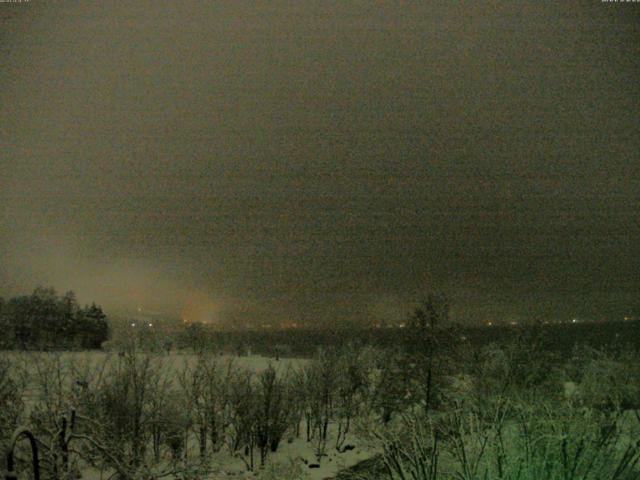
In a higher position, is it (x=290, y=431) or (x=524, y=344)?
(x=524, y=344)

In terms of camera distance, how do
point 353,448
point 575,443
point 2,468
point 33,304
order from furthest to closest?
point 33,304, point 353,448, point 2,468, point 575,443

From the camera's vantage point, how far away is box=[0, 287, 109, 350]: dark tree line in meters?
51.0

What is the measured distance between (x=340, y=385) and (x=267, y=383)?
7.06 meters

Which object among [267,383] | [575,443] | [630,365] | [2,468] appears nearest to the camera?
[575,443]

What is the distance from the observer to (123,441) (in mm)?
16188

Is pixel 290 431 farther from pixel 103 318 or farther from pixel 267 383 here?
pixel 103 318

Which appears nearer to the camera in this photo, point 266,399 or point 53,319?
point 266,399

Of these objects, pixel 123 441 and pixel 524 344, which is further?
pixel 524 344

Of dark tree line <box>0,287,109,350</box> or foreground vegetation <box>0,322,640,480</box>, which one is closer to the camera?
foreground vegetation <box>0,322,640,480</box>

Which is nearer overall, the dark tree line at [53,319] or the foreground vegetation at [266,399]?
the foreground vegetation at [266,399]

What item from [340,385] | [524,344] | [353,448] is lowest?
[353,448]

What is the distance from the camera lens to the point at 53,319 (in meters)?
52.9

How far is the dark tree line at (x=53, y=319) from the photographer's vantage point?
167 feet

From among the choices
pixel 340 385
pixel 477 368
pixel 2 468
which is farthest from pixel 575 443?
pixel 340 385
